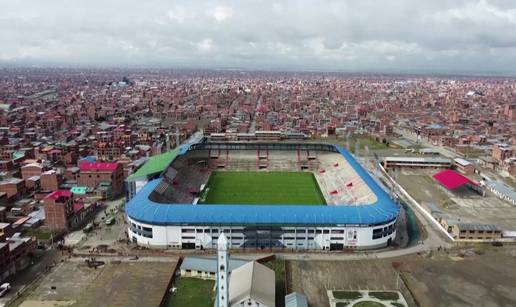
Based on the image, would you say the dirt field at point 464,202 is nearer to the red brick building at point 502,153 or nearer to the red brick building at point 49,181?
the red brick building at point 502,153

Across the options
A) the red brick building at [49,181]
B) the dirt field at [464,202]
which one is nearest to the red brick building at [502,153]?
the dirt field at [464,202]

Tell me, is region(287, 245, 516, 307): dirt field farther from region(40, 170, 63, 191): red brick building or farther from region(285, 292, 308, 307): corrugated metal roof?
region(40, 170, 63, 191): red brick building

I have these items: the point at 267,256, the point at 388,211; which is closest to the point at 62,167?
the point at 267,256

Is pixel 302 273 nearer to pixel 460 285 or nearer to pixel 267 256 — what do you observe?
pixel 267 256

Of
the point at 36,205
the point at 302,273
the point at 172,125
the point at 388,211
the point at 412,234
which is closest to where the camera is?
the point at 302,273

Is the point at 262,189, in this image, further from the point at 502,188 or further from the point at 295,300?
the point at 502,188

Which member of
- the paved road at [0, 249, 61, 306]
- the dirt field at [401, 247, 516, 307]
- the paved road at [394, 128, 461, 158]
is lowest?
the paved road at [0, 249, 61, 306]

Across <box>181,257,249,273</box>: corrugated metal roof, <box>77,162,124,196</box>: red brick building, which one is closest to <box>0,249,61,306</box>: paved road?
<box>181,257,249,273</box>: corrugated metal roof
